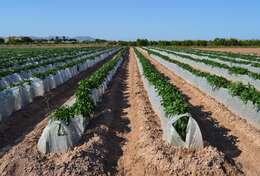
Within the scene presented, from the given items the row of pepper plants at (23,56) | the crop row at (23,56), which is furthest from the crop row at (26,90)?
the crop row at (23,56)

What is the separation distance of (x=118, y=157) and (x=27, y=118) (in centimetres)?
485

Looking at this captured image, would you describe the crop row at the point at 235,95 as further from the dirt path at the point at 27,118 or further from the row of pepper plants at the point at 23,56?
the row of pepper plants at the point at 23,56

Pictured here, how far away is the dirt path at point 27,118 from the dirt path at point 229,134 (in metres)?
5.17

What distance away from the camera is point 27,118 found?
12102mm

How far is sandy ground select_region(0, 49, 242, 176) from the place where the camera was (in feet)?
24.1

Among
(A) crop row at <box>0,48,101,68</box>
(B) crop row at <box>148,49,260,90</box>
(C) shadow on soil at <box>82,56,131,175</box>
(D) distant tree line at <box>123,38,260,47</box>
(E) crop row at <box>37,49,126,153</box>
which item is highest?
(E) crop row at <box>37,49,126,153</box>

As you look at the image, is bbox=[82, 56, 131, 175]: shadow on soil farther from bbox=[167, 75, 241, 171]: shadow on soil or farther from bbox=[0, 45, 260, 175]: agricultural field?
bbox=[167, 75, 241, 171]: shadow on soil

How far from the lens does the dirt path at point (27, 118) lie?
388 inches

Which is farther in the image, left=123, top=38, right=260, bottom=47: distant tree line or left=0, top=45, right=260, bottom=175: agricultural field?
left=123, top=38, right=260, bottom=47: distant tree line

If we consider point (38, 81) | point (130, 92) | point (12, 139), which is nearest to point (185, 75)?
point (130, 92)

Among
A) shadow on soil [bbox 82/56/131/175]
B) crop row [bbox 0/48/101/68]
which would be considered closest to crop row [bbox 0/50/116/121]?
shadow on soil [bbox 82/56/131/175]

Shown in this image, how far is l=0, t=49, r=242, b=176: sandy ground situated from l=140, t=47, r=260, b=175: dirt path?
618 mm

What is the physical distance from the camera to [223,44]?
97938 mm

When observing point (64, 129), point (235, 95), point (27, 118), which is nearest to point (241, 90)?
point (235, 95)
